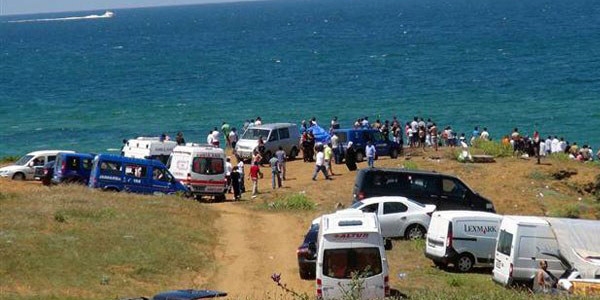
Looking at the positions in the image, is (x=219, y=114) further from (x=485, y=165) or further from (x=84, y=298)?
(x=84, y=298)

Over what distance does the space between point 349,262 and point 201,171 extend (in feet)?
57.5

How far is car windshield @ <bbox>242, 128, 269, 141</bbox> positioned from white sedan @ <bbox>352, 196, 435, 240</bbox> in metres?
16.2

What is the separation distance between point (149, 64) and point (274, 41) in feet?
131

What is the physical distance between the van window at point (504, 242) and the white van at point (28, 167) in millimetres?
22334

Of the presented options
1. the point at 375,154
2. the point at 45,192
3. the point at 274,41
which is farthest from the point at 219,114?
the point at 274,41

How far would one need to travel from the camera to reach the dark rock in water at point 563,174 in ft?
133

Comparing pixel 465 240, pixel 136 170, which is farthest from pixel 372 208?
pixel 136 170

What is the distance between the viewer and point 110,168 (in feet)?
117

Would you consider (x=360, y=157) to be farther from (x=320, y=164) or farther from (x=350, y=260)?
(x=350, y=260)

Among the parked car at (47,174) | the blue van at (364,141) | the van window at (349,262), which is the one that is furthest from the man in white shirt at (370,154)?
the van window at (349,262)

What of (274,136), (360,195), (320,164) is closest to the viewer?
(360,195)

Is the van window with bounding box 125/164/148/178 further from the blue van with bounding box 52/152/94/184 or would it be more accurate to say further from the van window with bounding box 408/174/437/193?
the van window with bounding box 408/174/437/193

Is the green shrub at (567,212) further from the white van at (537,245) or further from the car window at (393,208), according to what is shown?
the white van at (537,245)

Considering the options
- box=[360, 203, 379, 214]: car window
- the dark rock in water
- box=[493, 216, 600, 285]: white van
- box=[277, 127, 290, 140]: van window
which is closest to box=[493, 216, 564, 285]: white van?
box=[493, 216, 600, 285]: white van
